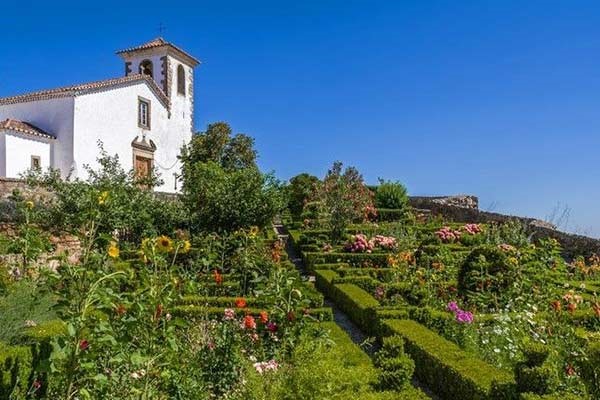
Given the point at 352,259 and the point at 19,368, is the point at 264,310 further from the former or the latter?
Answer: the point at 352,259

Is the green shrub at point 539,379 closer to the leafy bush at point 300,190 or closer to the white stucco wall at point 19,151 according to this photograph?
the leafy bush at point 300,190

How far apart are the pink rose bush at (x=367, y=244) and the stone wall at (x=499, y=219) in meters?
3.76

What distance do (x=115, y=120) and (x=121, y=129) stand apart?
70 cm

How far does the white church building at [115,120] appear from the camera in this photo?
20.6m

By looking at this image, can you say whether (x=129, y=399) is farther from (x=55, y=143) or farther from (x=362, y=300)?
(x=55, y=143)

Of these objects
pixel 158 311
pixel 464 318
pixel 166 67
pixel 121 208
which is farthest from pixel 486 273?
pixel 166 67

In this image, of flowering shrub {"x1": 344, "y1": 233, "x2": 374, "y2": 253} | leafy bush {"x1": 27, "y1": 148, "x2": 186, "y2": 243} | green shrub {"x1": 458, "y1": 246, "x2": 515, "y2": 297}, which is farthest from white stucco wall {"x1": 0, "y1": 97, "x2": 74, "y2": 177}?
green shrub {"x1": 458, "y1": 246, "x2": 515, "y2": 297}

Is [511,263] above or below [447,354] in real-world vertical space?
above

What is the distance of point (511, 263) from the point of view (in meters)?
9.16

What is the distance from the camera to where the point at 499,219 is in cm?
1919

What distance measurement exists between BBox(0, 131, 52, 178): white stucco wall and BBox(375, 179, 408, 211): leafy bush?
13.2m

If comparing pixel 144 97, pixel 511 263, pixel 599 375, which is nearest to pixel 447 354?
pixel 599 375

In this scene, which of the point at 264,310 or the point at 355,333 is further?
the point at 355,333

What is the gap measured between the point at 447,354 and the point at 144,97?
2280 centimetres
